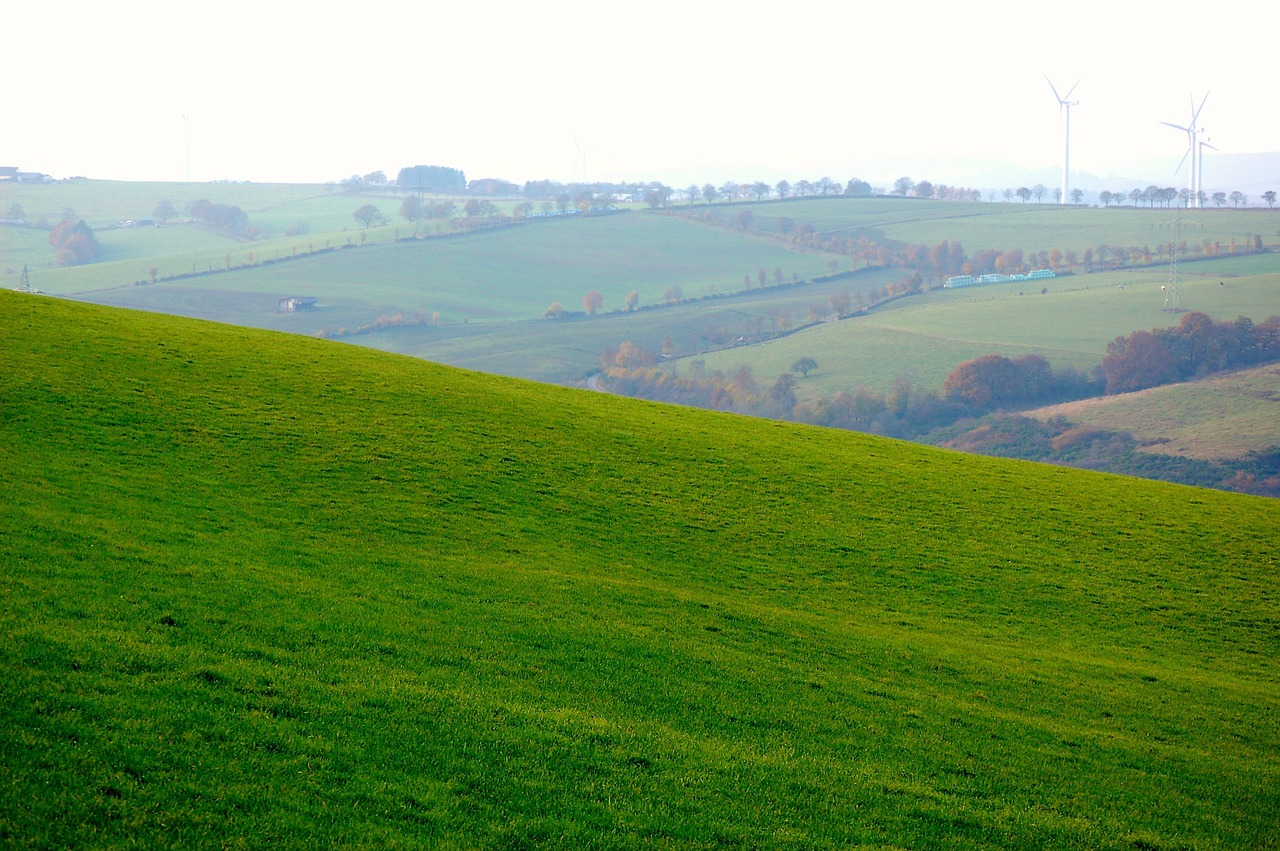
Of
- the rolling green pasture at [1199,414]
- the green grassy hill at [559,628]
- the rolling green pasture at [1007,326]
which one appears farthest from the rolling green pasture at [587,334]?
the green grassy hill at [559,628]

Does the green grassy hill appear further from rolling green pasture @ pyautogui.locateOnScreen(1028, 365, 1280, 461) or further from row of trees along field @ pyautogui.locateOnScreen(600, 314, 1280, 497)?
row of trees along field @ pyautogui.locateOnScreen(600, 314, 1280, 497)

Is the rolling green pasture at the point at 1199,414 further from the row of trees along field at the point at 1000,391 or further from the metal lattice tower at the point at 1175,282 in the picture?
the metal lattice tower at the point at 1175,282

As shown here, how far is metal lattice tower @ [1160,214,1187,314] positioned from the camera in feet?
463

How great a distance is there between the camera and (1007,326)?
146875 millimetres

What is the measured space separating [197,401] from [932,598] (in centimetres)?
2037

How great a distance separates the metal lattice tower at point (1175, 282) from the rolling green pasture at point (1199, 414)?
22.6m

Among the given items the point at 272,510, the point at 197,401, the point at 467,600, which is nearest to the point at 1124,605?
the point at 467,600

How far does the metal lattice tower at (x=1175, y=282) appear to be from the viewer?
141 metres

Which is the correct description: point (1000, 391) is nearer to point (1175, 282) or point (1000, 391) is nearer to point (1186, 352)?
point (1186, 352)

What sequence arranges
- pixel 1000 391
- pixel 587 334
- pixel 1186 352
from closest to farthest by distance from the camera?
1. pixel 1000 391
2. pixel 1186 352
3. pixel 587 334

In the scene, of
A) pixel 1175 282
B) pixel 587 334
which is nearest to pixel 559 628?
pixel 587 334

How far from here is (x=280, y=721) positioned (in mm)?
10883

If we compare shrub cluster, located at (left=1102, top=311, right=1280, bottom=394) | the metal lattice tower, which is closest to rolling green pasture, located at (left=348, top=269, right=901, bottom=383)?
the metal lattice tower

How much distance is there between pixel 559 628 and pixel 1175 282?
165742 millimetres
